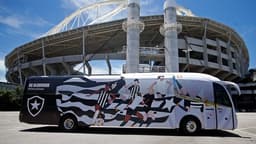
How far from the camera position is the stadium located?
4259 centimetres

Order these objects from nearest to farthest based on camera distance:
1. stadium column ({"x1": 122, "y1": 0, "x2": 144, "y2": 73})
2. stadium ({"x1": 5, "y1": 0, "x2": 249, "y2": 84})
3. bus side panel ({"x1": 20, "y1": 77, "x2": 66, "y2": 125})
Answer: bus side panel ({"x1": 20, "y1": 77, "x2": 66, "y2": 125})
stadium column ({"x1": 122, "y1": 0, "x2": 144, "y2": 73})
stadium ({"x1": 5, "y1": 0, "x2": 249, "y2": 84})

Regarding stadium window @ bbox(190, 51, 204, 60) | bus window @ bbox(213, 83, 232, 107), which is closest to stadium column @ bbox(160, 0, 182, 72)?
stadium window @ bbox(190, 51, 204, 60)

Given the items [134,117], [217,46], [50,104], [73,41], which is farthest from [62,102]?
[217,46]

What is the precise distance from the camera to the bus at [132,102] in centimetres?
1040

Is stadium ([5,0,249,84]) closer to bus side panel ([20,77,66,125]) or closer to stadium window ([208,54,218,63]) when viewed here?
stadium window ([208,54,218,63])

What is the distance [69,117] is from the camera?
11.4 metres

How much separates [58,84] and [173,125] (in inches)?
243

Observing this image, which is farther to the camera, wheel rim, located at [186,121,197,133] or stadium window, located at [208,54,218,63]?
stadium window, located at [208,54,218,63]

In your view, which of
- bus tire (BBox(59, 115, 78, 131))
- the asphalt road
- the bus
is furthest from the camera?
bus tire (BBox(59, 115, 78, 131))

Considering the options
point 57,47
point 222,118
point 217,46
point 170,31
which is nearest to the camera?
point 222,118

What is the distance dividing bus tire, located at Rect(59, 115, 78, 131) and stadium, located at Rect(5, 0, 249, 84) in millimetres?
28825

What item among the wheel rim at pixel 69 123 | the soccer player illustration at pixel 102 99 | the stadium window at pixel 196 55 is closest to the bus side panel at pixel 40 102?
the wheel rim at pixel 69 123

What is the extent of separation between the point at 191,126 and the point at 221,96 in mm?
1998

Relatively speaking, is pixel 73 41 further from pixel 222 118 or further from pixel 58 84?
pixel 222 118
